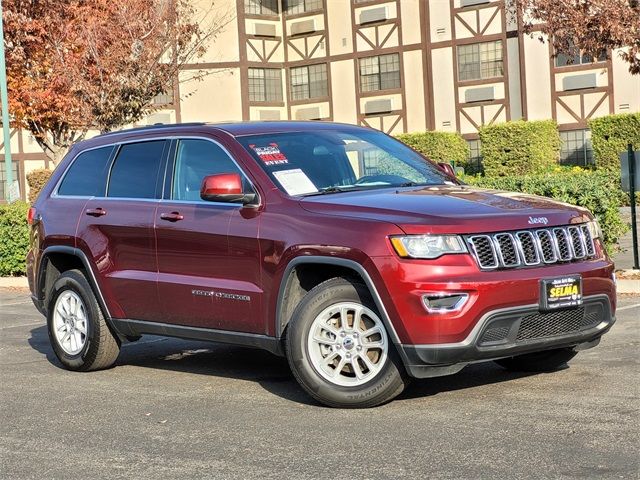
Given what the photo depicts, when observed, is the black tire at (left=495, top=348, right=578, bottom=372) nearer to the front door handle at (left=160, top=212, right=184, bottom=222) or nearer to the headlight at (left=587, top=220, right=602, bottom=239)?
the headlight at (left=587, top=220, right=602, bottom=239)

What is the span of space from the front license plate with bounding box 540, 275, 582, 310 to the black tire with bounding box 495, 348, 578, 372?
3.31 ft

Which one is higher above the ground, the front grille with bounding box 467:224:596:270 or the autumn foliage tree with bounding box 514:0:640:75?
the autumn foliage tree with bounding box 514:0:640:75

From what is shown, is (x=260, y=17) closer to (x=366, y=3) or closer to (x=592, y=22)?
(x=366, y=3)

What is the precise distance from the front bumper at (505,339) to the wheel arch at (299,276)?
22.3 inches

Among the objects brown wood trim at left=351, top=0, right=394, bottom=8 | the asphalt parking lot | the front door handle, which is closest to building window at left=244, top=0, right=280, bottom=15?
brown wood trim at left=351, top=0, right=394, bottom=8

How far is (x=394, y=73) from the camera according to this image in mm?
39438

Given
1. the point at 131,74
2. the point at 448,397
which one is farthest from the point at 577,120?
the point at 448,397

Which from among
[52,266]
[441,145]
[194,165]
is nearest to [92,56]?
[441,145]

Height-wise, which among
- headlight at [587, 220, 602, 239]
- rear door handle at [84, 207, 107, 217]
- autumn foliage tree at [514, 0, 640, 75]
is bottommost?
headlight at [587, 220, 602, 239]

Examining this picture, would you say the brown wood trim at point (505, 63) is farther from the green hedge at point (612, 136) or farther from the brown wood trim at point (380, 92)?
the green hedge at point (612, 136)

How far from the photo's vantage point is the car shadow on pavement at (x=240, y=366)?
26.7 ft

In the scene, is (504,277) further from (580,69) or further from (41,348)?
(580,69)

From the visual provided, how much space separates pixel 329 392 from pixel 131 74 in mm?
21099

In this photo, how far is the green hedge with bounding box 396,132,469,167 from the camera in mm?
37094
